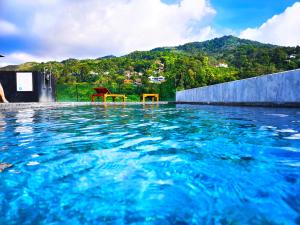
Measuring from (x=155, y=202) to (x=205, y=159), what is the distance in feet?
3.37

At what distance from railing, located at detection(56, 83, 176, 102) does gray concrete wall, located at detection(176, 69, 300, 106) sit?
1486 centimetres

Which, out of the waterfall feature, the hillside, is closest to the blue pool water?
the waterfall feature

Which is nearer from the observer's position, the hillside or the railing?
the railing

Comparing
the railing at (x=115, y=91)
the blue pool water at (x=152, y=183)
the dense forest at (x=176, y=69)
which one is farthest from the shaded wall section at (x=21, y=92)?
the blue pool water at (x=152, y=183)

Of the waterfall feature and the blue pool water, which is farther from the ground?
the waterfall feature

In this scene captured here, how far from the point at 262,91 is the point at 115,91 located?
23151mm

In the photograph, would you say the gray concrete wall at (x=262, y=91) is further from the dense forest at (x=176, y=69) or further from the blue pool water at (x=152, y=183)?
the dense forest at (x=176, y=69)

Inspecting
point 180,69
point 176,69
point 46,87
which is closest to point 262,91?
point 46,87

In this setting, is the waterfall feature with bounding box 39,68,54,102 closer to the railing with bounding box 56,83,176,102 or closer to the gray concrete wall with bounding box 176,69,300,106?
the railing with bounding box 56,83,176,102

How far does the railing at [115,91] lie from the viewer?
28.8m

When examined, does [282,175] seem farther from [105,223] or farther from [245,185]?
[105,223]

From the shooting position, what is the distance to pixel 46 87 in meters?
20.6

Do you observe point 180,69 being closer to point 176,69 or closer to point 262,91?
point 176,69

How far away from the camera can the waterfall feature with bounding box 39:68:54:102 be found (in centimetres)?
2002
